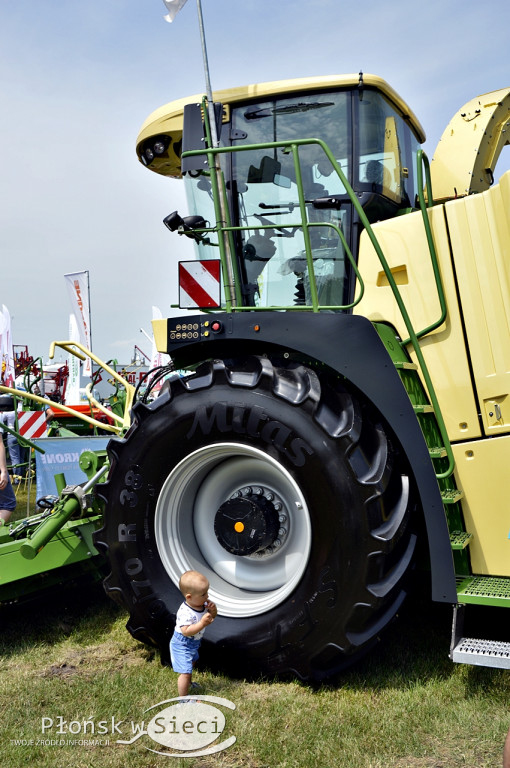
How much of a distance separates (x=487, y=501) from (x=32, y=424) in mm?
7636

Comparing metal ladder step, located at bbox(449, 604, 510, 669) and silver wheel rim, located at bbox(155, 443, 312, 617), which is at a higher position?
silver wheel rim, located at bbox(155, 443, 312, 617)

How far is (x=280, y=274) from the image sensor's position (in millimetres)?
3883

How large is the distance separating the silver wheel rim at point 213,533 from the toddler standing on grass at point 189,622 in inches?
8.7

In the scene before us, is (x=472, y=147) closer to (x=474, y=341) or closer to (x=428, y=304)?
(x=428, y=304)

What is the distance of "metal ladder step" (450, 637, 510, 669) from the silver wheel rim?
0.80 meters

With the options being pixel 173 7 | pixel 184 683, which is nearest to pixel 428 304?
pixel 184 683

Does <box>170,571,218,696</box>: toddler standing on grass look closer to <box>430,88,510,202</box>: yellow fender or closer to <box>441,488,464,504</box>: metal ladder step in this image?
<box>441,488,464,504</box>: metal ladder step

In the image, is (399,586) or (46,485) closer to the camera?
(399,586)

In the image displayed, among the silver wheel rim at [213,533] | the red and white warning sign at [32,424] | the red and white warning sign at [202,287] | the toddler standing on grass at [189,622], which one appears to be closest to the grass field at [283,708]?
the toddler standing on grass at [189,622]

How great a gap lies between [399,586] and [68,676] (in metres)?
1.75

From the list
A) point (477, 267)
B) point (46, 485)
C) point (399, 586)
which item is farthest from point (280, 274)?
point (46, 485)

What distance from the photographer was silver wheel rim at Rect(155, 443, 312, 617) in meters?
3.43

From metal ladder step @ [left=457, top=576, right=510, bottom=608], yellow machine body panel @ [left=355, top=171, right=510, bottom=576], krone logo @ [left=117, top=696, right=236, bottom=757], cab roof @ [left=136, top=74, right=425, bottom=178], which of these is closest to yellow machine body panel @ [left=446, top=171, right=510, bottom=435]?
yellow machine body panel @ [left=355, top=171, right=510, bottom=576]

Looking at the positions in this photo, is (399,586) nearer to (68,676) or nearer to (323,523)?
(323,523)
